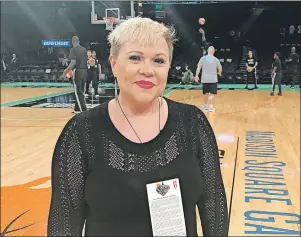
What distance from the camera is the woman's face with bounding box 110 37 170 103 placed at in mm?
995

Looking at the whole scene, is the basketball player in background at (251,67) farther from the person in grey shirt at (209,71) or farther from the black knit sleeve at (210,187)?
the black knit sleeve at (210,187)

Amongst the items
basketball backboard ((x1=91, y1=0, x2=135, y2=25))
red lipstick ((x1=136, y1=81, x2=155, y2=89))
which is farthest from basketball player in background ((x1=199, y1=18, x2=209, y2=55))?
red lipstick ((x1=136, y1=81, x2=155, y2=89))

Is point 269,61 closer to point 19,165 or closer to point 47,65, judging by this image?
point 47,65

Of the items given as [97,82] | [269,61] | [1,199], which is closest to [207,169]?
[97,82]

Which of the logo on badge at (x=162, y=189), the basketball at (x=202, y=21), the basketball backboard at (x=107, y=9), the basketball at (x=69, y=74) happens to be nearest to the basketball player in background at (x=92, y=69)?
the basketball at (x=69, y=74)

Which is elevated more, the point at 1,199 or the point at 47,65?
the point at 47,65

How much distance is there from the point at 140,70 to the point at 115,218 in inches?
15.8

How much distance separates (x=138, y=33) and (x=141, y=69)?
3.7 inches

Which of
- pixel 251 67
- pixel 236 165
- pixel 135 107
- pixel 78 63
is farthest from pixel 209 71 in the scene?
pixel 135 107

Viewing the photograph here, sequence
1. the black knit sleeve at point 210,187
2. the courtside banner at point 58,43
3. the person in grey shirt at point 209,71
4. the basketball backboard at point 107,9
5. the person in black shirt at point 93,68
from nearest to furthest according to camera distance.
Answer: the black knit sleeve at point 210,187 → the basketball backboard at point 107,9 → the person in black shirt at point 93,68 → the courtside banner at point 58,43 → the person in grey shirt at point 209,71

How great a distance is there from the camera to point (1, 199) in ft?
10.9

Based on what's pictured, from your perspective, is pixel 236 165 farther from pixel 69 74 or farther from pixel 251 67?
pixel 251 67

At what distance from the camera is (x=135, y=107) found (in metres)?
1.06

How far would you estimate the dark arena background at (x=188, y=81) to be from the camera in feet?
9.82
